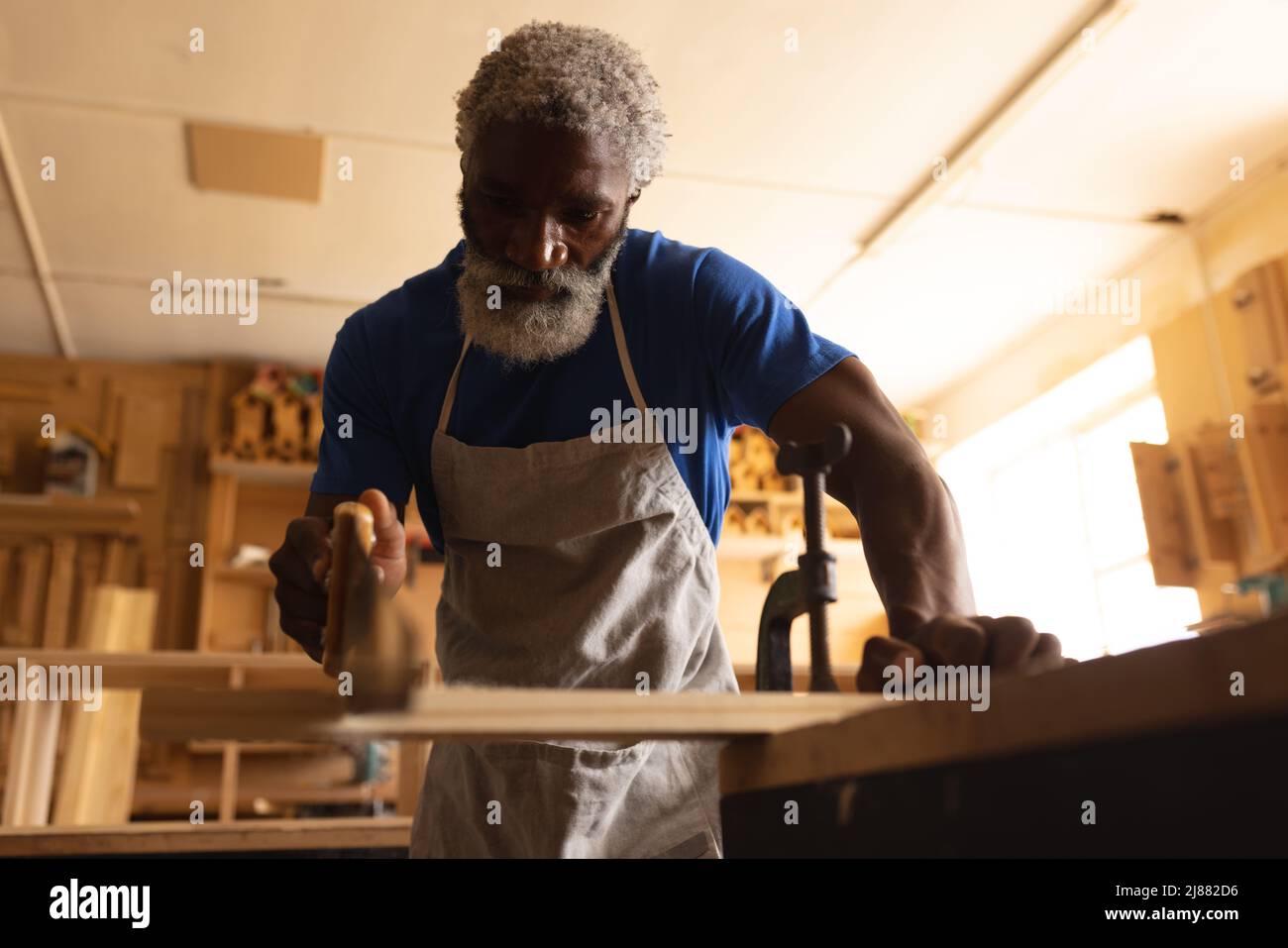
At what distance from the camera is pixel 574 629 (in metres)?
1.36

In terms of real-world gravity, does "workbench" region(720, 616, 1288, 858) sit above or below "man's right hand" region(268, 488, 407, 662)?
below

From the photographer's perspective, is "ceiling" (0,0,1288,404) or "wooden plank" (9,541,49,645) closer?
"ceiling" (0,0,1288,404)

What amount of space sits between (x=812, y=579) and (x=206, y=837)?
6.89ft

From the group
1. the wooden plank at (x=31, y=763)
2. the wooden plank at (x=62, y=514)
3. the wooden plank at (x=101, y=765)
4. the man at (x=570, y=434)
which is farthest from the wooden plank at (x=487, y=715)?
the wooden plank at (x=62, y=514)

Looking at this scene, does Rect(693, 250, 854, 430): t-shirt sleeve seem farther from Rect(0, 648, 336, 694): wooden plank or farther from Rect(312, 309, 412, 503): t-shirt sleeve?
Rect(0, 648, 336, 694): wooden plank

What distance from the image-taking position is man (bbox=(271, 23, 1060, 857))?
1.30 m

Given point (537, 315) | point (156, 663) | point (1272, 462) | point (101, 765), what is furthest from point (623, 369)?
point (1272, 462)

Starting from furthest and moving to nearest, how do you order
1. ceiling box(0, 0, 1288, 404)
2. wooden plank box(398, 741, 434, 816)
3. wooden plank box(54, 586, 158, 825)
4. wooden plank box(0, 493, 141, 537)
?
1. wooden plank box(0, 493, 141, 537)
2. wooden plank box(54, 586, 158, 825)
3. ceiling box(0, 0, 1288, 404)
4. wooden plank box(398, 741, 434, 816)

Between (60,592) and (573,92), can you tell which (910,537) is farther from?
(60,592)

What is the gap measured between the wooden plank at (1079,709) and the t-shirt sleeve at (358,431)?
93 cm

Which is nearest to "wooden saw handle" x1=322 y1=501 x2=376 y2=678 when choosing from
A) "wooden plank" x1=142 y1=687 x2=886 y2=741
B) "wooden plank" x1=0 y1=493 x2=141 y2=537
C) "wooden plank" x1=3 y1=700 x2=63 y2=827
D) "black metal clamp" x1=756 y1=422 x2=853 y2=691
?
"wooden plank" x1=142 y1=687 x2=886 y2=741
